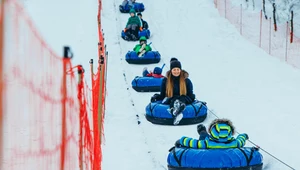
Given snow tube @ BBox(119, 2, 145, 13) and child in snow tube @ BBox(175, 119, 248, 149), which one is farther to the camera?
snow tube @ BBox(119, 2, 145, 13)

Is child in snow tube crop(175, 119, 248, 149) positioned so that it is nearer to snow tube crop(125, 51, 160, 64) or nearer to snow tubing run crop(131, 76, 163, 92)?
snow tubing run crop(131, 76, 163, 92)

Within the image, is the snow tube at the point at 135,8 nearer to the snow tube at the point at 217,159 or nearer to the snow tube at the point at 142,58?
the snow tube at the point at 142,58

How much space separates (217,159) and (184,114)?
3.07m

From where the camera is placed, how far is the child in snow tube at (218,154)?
25.0ft

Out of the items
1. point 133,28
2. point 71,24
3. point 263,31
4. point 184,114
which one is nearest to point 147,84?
point 184,114

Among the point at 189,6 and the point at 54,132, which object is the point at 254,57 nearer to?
the point at 189,6

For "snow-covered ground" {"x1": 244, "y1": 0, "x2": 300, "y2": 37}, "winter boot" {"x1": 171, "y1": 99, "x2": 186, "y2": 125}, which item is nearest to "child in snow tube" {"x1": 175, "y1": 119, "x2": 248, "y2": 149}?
"winter boot" {"x1": 171, "y1": 99, "x2": 186, "y2": 125}

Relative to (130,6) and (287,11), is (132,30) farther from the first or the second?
(287,11)

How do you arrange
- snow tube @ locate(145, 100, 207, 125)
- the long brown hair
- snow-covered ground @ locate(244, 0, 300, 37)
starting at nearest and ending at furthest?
snow tube @ locate(145, 100, 207, 125) → the long brown hair → snow-covered ground @ locate(244, 0, 300, 37)

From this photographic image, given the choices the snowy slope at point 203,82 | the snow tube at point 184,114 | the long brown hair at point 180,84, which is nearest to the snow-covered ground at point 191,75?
the snowy slope at point 203,82

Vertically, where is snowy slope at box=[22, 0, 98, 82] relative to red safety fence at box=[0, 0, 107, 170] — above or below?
above

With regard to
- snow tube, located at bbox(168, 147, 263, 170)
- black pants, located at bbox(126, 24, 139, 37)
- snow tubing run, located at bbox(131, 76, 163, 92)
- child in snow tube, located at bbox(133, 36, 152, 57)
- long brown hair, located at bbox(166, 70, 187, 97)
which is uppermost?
black pants, located at bbox(126, 24, 139, 37)

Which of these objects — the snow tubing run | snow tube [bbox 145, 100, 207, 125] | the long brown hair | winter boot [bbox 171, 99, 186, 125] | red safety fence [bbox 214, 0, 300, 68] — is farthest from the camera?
red safety fence [bbox 214, 0, 300, 68]

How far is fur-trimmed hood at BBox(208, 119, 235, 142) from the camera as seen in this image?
300 inches
